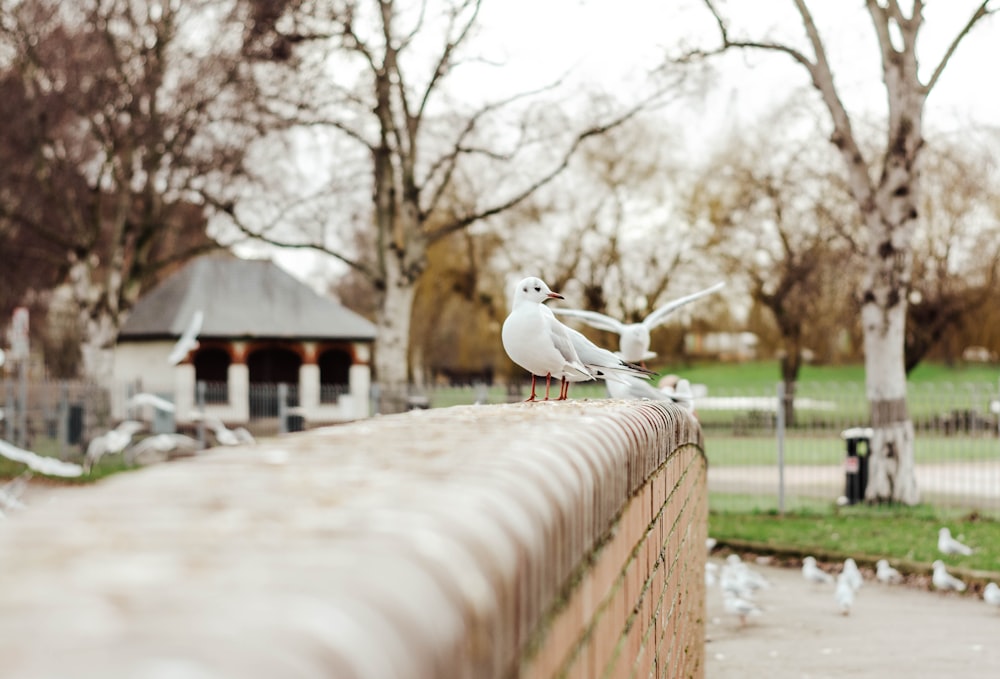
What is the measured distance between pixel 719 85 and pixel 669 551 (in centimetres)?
1657

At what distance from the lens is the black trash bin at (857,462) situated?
55.7 ft

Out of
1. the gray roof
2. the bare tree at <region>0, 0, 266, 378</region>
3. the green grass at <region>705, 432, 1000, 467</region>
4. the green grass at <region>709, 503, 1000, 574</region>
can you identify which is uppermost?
the bare tree at <region>0, 0, 266, 378</region>

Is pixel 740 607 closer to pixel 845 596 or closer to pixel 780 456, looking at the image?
pixel 845 596

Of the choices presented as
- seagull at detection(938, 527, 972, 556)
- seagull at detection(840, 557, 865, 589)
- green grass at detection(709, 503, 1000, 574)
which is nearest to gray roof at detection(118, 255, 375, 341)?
green grass at detection(709, 503, 1000, 574)

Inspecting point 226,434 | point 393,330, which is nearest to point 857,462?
point 393,330

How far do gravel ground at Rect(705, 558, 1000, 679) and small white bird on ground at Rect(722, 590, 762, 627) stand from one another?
0.12m

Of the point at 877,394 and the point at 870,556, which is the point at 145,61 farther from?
the point at 870,556

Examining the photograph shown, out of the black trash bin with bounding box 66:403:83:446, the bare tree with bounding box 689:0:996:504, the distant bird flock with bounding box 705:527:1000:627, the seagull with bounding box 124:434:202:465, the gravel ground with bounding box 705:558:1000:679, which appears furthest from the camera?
the black trash bin with bounding box 66:403:83:446

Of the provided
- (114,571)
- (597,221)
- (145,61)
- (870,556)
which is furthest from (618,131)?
(114,571)

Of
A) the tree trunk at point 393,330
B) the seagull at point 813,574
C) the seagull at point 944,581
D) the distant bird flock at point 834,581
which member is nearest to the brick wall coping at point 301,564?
the distant bird flock at point 834,581

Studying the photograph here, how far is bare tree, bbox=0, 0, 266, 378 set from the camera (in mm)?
25703

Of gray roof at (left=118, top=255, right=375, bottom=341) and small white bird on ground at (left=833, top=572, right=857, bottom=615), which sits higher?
gray roof at (left=118, top=255, right=375, bottom=341)

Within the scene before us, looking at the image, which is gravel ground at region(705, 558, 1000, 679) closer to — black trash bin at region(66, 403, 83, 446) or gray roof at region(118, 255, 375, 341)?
black trash bin at region(66, 403, 83, 446)

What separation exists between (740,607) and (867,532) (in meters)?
5.08
